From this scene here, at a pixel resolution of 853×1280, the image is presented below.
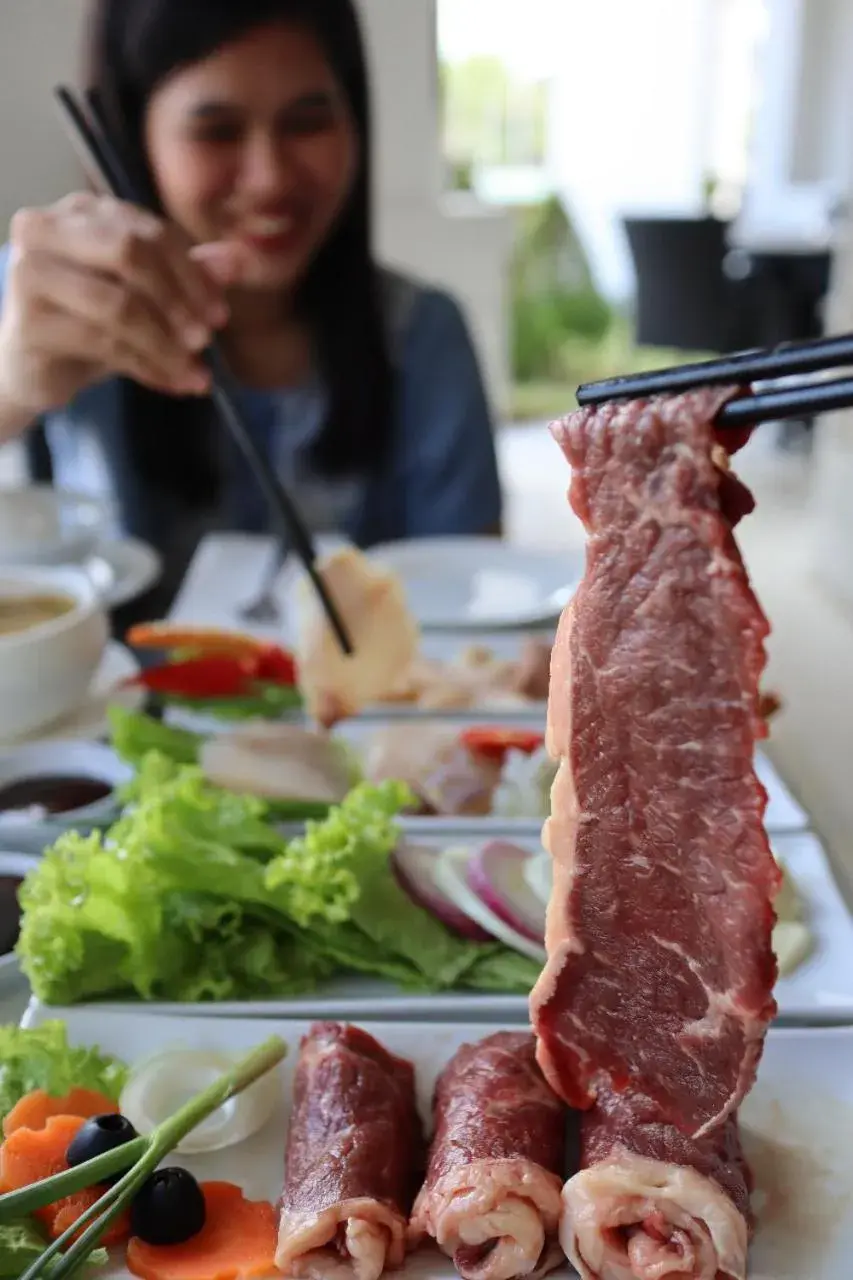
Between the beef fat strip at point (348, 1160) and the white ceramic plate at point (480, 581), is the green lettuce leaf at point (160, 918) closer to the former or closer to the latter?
the beef fat strip at point (348, 1160)

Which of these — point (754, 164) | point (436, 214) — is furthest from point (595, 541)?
point (754, 164)

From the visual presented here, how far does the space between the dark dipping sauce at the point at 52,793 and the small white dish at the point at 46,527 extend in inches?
27.8

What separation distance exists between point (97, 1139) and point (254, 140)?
2278 millimetres

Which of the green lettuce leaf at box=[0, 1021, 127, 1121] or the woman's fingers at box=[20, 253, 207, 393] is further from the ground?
the woman's fingers at box=[20, 253, 207, 393]

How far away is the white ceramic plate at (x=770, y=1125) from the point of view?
2.80 feet

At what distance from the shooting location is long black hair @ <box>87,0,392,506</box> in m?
2.48

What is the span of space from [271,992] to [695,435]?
27.5 inches

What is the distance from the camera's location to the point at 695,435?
30.0 inches

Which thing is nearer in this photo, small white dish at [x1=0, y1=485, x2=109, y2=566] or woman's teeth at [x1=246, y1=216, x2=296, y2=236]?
small white dish at [x1=0, y1=485, x2=109, y2=566]

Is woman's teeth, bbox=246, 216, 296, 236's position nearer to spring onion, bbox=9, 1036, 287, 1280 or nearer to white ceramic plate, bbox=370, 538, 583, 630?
white ceramic plate, bbox=370, 538, 583, 630

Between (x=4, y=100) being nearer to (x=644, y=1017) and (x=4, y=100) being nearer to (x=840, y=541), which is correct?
(x=840, y=541)

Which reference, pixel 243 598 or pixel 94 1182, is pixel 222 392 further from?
pixel 94 1182

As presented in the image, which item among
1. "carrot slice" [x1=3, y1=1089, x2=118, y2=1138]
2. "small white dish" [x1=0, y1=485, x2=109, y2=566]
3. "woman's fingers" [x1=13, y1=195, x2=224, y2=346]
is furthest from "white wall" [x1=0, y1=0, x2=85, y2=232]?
"carrot slice" [x1=3, y1=1089, x2=118, y2=1138]

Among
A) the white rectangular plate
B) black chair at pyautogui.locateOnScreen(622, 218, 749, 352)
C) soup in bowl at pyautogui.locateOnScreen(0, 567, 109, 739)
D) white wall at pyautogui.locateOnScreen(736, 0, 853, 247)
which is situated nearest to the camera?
the white rectangular plate
